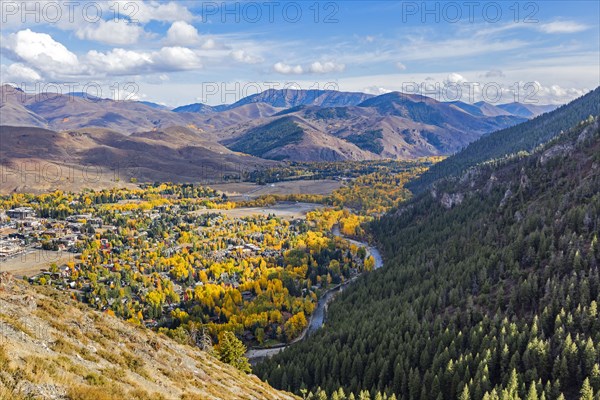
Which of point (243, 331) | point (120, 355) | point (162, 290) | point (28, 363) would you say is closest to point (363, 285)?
point (243, 331)

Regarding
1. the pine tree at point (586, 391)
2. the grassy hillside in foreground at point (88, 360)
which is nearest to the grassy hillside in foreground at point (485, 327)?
the pine tree at point (586, 391)

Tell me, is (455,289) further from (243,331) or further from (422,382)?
(243,331)

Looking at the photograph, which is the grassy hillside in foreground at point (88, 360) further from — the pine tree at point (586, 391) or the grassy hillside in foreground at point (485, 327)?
the pine tree at point (586, 391)

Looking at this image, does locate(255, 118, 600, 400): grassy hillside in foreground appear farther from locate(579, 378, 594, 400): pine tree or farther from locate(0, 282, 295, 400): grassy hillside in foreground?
locate(0, 282, 295, 400): grassy hillside in foreground

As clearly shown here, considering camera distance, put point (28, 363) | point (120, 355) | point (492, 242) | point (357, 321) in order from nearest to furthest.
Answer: point (28, 363), point (120, 355), point (357, 321), point (492, 242)

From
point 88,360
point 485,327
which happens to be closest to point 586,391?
point 485,327

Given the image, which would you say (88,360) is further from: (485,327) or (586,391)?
(485,327)
